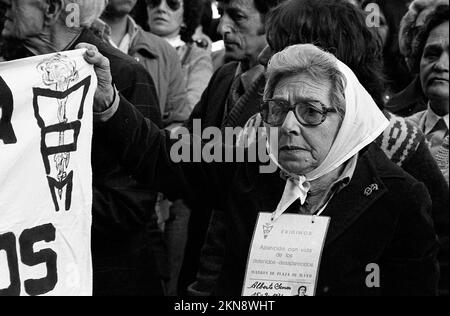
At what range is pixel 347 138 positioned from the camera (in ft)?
13.5

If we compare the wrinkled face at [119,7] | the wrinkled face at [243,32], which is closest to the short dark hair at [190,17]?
the wrinkled face at [119,7]

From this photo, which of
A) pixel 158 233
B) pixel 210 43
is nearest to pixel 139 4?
pixel 210 43

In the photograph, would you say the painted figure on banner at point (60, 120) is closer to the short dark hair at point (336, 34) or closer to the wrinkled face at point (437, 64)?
the short dark hair at point (336, 34)

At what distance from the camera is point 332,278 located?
4047 millimetres

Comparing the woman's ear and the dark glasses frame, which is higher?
the woman's ear

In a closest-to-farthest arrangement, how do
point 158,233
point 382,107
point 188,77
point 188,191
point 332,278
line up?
1. point 332,278
2. point 188,191
3. point 382,107
4. point 158,233
5. point 188,77

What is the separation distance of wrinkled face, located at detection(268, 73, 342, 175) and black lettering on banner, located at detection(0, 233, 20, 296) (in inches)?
38.6

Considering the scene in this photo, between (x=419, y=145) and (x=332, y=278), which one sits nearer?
(x=332, y=278)

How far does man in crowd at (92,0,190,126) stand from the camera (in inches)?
249

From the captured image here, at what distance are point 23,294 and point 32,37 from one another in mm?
1231

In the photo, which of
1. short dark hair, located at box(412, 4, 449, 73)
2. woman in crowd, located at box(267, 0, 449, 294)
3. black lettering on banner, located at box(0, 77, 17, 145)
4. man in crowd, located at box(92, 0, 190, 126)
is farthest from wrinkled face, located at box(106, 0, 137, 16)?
black lettering on banner, located at box(0, 77, 17, 145)

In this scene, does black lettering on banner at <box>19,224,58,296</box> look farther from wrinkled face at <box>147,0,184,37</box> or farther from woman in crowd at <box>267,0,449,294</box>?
wrinkled face at <box>147,0,184,37</box>

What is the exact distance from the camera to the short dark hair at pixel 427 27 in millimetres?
5520

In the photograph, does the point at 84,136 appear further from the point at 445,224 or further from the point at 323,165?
the point at 445,224
